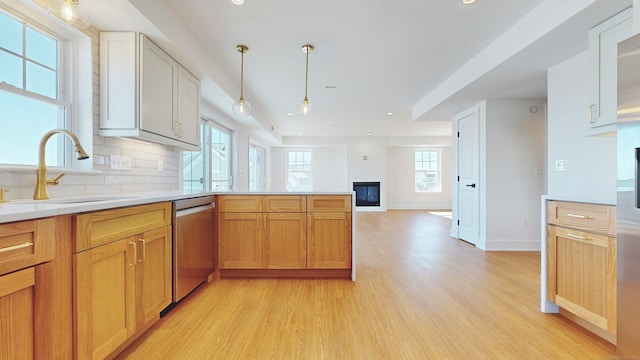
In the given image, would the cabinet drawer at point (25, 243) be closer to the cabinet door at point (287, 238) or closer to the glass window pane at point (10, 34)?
the glass window pane at point (10, 34)

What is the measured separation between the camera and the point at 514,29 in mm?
2504

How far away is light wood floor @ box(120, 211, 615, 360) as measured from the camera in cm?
164

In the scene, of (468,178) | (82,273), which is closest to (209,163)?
(82,273)

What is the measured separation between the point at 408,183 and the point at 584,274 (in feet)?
26.3

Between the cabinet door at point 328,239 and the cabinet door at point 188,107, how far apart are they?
5.16ft

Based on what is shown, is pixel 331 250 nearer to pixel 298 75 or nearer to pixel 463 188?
pixel 298 75

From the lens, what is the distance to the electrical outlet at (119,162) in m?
2.27

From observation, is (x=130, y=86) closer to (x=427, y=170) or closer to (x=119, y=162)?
(x=119, y=162)

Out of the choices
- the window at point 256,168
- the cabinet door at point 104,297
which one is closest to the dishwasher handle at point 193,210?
the cabinet door at point 104,297

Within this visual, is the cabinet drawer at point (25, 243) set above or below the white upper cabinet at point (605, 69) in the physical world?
below

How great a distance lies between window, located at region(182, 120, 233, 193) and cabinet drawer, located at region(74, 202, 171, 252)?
1844 millimetres

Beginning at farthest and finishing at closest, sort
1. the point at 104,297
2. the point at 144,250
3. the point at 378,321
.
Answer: the point at 378,321
the point at 144,250
the point at 104,297

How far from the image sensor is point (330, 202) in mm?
2805

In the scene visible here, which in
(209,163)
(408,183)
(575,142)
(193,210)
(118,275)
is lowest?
(118,275)
